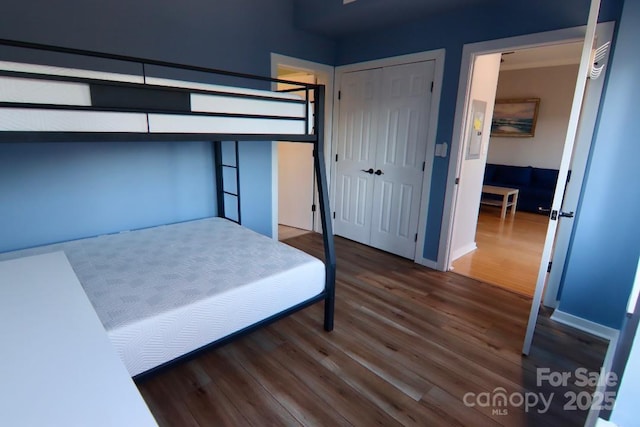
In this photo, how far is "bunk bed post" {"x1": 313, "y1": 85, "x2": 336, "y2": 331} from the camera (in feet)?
6.79

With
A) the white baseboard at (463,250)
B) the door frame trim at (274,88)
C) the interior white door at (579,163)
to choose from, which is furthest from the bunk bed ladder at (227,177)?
the interior white door at (579,163)

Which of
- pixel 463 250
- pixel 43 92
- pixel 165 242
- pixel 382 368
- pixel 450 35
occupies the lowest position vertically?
pixel 382 368

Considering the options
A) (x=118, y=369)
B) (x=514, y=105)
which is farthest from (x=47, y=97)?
(x=514, y=105)

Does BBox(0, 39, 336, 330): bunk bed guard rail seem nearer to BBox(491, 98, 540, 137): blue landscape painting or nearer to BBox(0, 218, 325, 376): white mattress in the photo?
BBox(0, 218, 325, 376): white mattress

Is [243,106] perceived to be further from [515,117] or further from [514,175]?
[515,117]

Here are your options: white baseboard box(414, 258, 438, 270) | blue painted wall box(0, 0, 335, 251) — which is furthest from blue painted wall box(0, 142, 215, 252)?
white baseboard box(414, 258, 438, 270)

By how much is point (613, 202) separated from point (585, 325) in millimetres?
924

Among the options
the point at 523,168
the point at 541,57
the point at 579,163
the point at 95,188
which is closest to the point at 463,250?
the point at 579,163

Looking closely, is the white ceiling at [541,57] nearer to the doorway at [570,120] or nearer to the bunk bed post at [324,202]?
the doorway at [570,120]

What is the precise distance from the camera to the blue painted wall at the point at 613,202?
6.65 ft

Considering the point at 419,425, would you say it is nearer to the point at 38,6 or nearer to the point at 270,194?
the point at 270,194

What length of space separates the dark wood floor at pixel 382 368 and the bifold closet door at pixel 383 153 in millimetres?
1065

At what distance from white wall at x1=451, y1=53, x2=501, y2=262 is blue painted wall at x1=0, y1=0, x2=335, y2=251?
1.83 m

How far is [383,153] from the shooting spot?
363 cm
